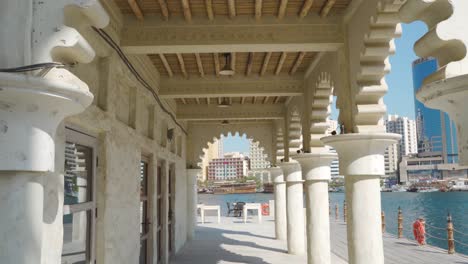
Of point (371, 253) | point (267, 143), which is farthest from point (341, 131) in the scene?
point (267, 143)

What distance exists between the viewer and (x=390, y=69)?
4.84 m

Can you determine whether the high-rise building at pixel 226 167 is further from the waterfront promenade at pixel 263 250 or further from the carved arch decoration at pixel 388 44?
the carved arch decoration at pixel 388 44

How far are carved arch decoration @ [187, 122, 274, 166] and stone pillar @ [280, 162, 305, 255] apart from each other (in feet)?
11.6

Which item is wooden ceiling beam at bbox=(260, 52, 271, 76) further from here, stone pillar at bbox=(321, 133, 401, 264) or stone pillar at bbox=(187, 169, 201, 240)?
stone pillar at bbox=(187, 169, 201, 240)

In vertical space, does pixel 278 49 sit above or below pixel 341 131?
above

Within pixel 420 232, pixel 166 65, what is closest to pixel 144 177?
pixel 166 65

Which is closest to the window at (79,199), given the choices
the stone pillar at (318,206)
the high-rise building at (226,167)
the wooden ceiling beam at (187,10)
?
the wooden ceiling beam at (187,10)

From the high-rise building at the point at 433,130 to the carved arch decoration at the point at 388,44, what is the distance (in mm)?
118139

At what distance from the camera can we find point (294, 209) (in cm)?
1089

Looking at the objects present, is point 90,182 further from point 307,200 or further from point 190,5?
point 307,200

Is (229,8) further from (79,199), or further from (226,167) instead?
(226,167)

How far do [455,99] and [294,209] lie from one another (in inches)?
347

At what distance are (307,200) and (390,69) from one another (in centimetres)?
389

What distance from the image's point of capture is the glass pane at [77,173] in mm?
3836
